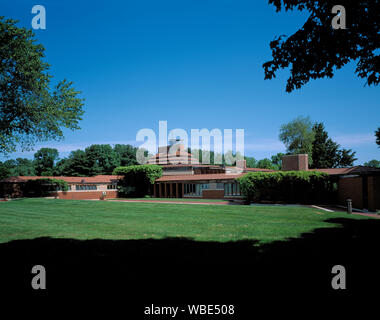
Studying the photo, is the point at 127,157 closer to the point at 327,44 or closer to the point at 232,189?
the point at 232,189

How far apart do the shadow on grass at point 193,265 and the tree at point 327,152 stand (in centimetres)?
5365

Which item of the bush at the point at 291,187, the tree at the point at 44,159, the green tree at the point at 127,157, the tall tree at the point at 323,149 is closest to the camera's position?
the bush at the point at 291,187

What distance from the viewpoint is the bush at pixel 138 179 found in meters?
38.8

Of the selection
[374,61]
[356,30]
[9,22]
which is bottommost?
[374,61]

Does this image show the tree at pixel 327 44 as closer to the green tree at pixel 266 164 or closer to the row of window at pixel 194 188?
the row of window at pixel 194 188

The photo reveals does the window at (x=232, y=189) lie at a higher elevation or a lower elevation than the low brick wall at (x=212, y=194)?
higher

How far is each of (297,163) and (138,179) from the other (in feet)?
77.2

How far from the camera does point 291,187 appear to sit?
913 inches

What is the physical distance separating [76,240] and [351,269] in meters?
7.15

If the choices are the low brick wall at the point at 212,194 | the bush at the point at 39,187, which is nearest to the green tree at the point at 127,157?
the bush at the point at 39,187

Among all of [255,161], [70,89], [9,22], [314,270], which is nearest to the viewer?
[314,270]
